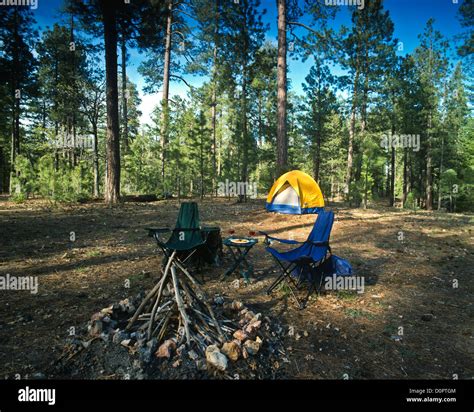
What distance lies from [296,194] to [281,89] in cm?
444

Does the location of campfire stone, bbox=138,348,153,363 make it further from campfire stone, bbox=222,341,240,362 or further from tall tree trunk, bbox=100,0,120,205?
tall tree trunk, bbox=100,0,120,205

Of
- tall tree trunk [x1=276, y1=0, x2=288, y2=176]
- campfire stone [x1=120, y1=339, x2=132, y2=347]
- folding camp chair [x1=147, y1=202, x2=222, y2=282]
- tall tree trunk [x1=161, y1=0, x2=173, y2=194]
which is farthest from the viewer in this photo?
tall tree trunk [x1=161, y1=0, x2=173, y2=194]

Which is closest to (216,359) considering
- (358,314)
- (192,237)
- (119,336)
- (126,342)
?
(126,342)

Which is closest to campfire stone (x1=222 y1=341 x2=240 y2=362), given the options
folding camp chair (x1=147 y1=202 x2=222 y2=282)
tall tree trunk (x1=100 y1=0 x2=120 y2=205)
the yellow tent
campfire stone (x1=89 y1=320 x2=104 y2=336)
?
campfire stone (x1=89 y1=320 x2=104 y2=336)

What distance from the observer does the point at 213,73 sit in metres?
16.8

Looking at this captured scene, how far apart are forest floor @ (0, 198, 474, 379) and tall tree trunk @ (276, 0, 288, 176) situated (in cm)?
429

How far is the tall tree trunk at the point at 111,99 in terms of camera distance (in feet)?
34.9

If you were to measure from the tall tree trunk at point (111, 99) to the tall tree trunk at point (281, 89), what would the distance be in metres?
6.50

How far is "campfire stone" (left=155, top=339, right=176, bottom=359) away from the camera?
8.01 feet

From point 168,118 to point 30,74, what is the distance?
9532 millimetres

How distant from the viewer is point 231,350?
2.48 metres

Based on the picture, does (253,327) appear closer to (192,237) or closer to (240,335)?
(240,335)

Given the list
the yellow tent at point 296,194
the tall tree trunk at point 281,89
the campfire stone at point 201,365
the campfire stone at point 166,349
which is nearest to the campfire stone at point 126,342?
the campfire stone at point 166,349

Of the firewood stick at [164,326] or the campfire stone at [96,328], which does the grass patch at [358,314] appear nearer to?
the firewood stick at [164,326]
